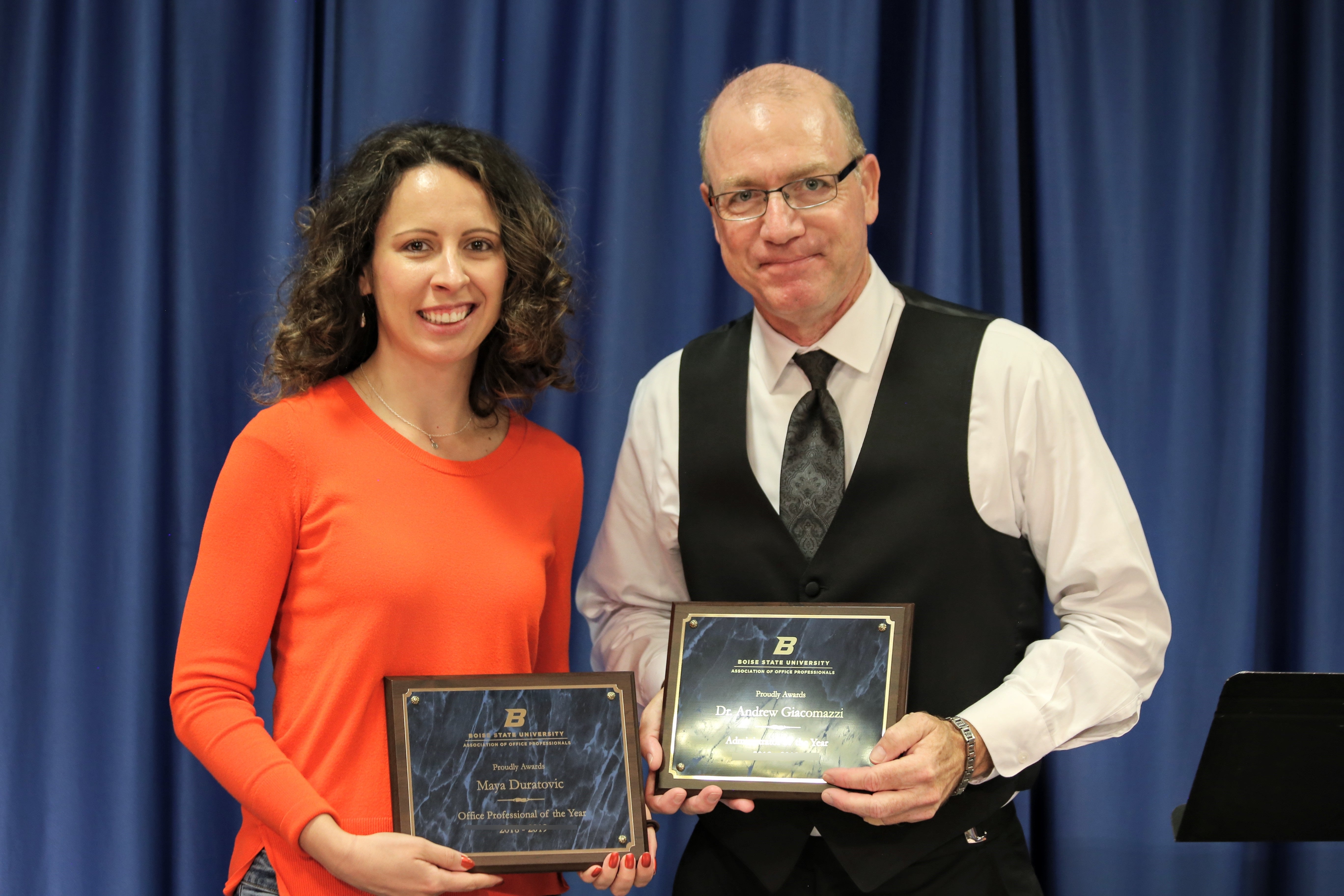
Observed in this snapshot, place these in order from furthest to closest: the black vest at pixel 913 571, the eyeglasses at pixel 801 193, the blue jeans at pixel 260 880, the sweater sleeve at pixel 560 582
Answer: the sweater sleeve at pixel 560 582 → the eyeglasses at pixel 801 193 → the black vest at pixel 913 571 → the blue jeans at pixel 260 880

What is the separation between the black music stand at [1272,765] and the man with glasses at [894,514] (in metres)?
0.18

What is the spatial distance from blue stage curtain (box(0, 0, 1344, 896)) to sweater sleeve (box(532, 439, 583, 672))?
23.8 inches

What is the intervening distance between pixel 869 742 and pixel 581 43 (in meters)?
1.79

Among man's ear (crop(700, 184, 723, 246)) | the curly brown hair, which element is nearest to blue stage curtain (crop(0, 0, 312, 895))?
the curly brown hair

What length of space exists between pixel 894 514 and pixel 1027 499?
24 centimetres

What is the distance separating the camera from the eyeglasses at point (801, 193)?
190cm

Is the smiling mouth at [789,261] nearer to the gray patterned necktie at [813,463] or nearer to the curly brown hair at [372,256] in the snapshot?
the gray patterned necktie at [813,463]

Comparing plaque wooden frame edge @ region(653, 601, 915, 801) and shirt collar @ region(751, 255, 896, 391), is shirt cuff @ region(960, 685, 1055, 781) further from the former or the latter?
shirt collar @ region(751, 255, 896, 391)

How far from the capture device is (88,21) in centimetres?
254

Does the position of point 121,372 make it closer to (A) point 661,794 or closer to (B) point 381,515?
(B) point 381,515

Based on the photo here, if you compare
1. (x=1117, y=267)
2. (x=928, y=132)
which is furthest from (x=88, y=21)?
(x=1117, y=267)

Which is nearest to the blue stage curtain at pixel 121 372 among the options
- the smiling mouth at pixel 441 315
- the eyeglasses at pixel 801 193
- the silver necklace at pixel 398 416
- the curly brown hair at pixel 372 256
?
the curly brown hair at pixel 372 256

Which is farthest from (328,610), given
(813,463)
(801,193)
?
(801,193)

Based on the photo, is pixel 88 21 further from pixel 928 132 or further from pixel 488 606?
pixel 928 132
